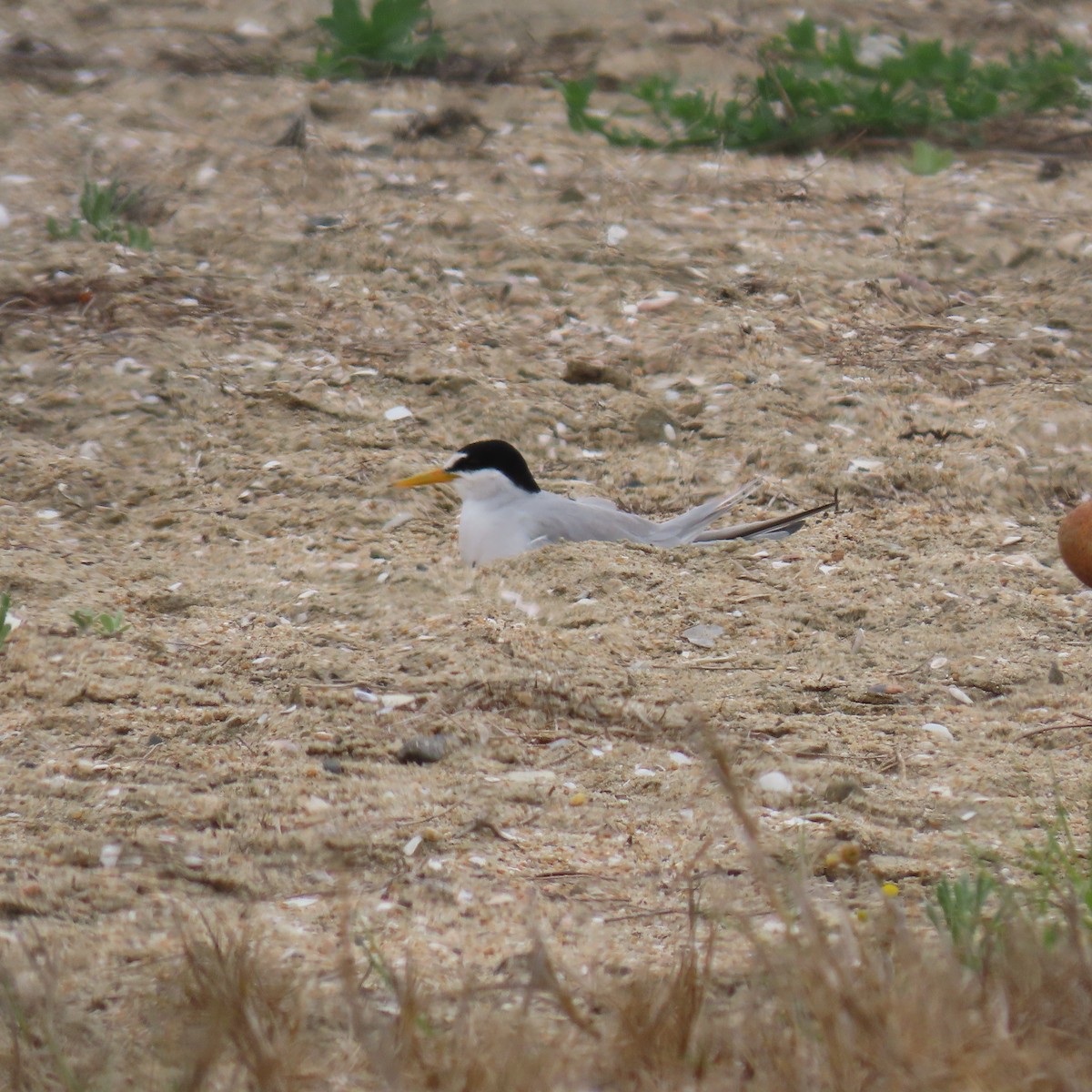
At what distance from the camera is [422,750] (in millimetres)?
3473

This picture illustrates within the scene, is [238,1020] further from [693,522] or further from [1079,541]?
[693,522]

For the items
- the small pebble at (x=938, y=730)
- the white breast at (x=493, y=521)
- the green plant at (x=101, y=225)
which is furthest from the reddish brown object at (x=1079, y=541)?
the green plant at (x=101, y=225)

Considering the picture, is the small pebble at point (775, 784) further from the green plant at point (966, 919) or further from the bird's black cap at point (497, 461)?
the bird's black cap at point (497, 461)

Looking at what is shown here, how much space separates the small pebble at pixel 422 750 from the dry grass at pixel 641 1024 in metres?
0.97

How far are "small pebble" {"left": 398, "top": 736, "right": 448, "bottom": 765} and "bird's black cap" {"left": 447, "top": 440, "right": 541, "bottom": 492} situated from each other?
4.80ft

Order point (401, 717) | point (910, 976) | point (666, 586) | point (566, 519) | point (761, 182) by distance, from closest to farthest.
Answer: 1. point (910, 976)
2. point (401, 717)
3. point (666, 586)
4. point (566, 519)
5. point (761, 182)

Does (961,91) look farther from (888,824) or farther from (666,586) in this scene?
(888,824)

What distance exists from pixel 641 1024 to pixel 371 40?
6335 millimetres

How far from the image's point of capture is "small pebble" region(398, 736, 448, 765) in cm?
346

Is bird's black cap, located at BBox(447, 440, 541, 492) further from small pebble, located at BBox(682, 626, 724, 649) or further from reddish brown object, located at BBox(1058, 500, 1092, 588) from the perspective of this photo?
reddish brown object, located at BBox(1058, 500, 1092, 588)

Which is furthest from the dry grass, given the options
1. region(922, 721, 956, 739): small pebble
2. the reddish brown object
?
the reddish brown object

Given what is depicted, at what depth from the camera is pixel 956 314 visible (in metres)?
6.18

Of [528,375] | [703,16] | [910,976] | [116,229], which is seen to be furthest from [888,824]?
[703,16]

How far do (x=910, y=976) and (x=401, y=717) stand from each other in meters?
1.79
